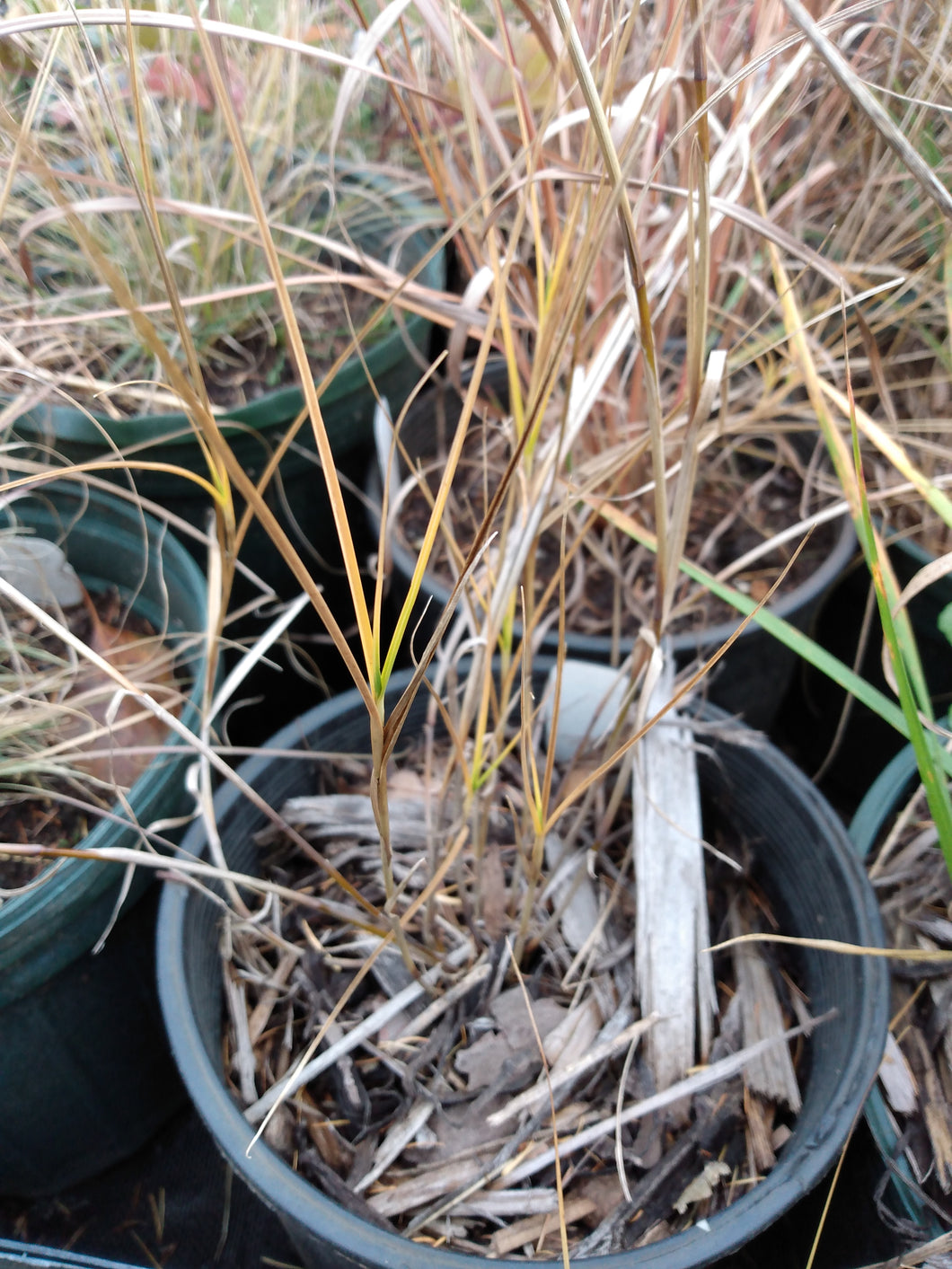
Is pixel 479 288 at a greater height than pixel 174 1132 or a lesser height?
greater

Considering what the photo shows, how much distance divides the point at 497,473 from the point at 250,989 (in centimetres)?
54

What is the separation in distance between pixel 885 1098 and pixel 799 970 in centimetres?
9

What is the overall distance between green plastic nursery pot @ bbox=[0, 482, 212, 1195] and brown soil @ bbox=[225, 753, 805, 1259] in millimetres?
102

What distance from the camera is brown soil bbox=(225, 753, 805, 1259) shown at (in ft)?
1.66

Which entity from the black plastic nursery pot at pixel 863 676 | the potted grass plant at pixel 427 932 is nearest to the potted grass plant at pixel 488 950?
the potted grass plant at pixel 427 932

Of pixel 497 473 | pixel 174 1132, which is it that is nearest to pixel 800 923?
pixel 497 473

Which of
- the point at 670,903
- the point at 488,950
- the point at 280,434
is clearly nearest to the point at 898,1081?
the point at 670,903

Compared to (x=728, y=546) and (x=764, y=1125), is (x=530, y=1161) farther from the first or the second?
(x=728, y=546)

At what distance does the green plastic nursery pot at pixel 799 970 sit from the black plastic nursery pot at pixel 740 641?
0.07m

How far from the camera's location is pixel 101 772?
0.67m

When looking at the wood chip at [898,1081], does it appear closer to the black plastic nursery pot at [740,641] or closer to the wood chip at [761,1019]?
the wood chip at [761,1019]

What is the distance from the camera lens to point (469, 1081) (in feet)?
1.82

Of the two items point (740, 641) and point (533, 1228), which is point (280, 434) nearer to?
point (740, 641)

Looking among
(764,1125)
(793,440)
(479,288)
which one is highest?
(479,288)
